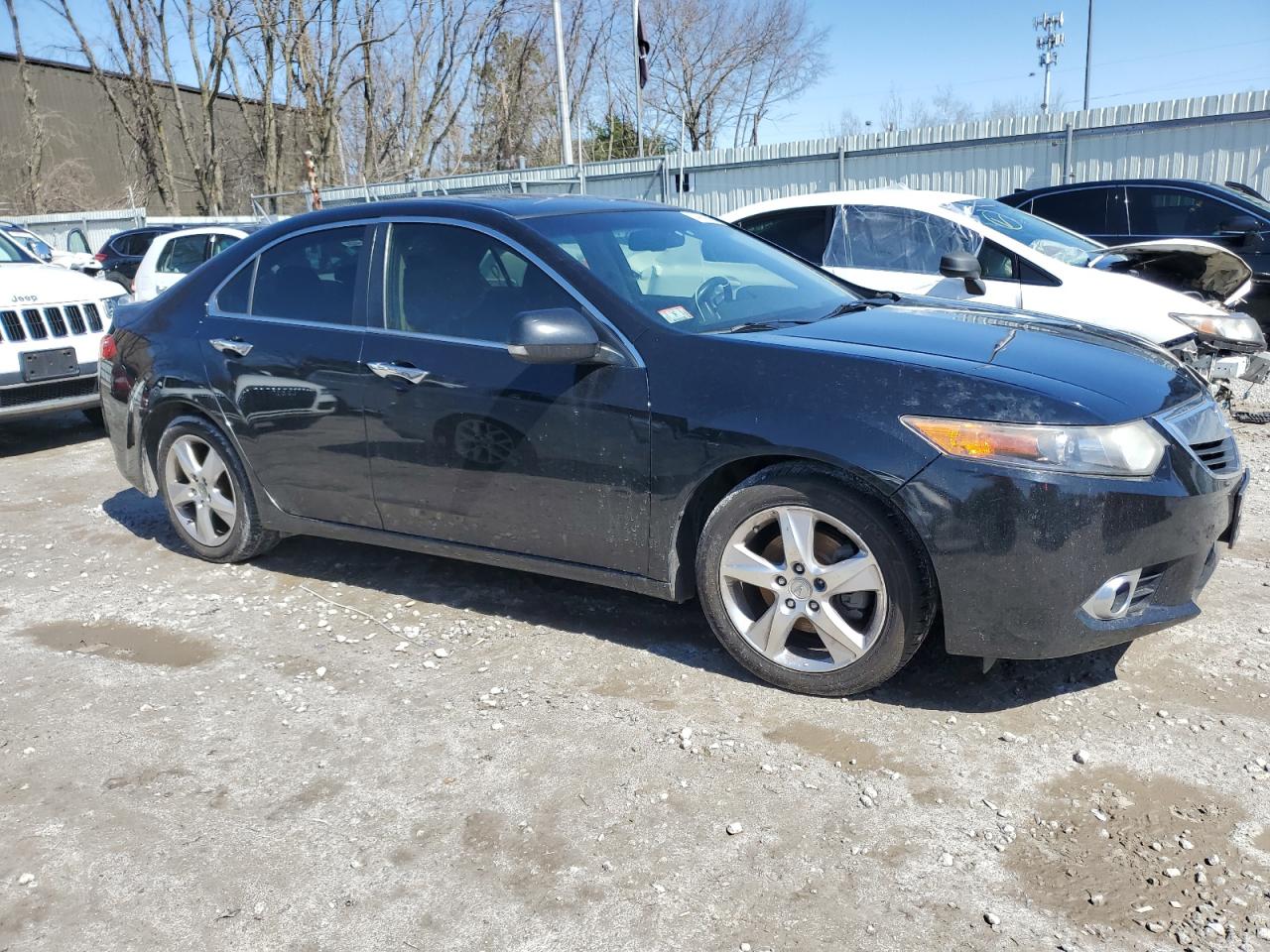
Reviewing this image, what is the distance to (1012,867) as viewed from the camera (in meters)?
2.62

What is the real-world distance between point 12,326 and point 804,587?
6822 millimetres

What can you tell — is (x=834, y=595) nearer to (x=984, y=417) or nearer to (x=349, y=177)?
(x=984, y=417)

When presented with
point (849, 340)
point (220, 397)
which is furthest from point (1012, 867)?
point (220, 397)

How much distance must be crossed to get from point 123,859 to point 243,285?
2.77 metres

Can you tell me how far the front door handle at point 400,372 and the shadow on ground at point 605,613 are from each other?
104 cm

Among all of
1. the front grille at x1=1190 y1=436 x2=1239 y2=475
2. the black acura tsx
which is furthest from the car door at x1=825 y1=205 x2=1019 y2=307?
the front grille at x1=1190 y1=436 x2=1239 y2=475

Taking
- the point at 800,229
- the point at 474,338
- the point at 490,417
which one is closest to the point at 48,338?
the point at 474,338

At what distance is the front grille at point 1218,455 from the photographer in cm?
327

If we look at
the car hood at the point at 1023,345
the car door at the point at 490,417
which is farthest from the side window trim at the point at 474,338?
the car hood at the point at 1023,345

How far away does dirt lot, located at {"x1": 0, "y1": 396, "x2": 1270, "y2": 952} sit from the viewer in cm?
251

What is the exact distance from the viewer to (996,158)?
15.2 meters

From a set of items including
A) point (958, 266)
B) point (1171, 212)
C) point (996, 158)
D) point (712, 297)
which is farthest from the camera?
point (996, 158)

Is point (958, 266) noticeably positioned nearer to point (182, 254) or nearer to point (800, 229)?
point (800, 229)

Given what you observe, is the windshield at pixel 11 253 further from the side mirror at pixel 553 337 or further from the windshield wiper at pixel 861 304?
the windshield wiper at pixel 861 304
